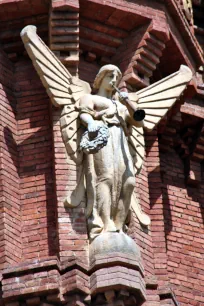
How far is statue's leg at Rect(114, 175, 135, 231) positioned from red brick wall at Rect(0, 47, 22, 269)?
4.00 feet

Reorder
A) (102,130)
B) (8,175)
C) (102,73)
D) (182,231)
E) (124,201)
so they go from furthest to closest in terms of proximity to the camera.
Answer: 1. (182,231)
2. (102,73)
3. (8,175)
4. (124,201)
5. (102,130)

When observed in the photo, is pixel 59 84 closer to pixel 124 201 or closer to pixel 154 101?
pixel 154 101

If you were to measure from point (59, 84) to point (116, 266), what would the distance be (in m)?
2.59

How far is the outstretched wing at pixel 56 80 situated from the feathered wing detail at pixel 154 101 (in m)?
0.74

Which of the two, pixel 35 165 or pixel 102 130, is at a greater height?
pixel 35 165

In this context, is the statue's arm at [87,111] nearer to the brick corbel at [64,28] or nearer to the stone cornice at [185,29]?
the brick corbel at [64,28]

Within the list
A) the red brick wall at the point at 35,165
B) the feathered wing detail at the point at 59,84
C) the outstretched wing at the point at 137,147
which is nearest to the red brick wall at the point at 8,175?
the red brick wall at the point at 35,165

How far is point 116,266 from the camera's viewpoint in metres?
23.0

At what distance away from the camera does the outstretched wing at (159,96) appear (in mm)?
24812

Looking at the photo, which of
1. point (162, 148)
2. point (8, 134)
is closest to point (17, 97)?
point (8, 134)

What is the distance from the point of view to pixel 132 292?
22969mm

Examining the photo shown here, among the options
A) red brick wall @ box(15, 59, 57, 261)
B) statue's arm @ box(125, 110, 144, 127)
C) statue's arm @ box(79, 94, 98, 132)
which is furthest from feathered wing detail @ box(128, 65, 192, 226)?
red brick wall @ box(15, 59, 57, 261)

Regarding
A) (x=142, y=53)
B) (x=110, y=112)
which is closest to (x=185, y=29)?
(x=142, y=53)

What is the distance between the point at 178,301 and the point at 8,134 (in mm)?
2870
